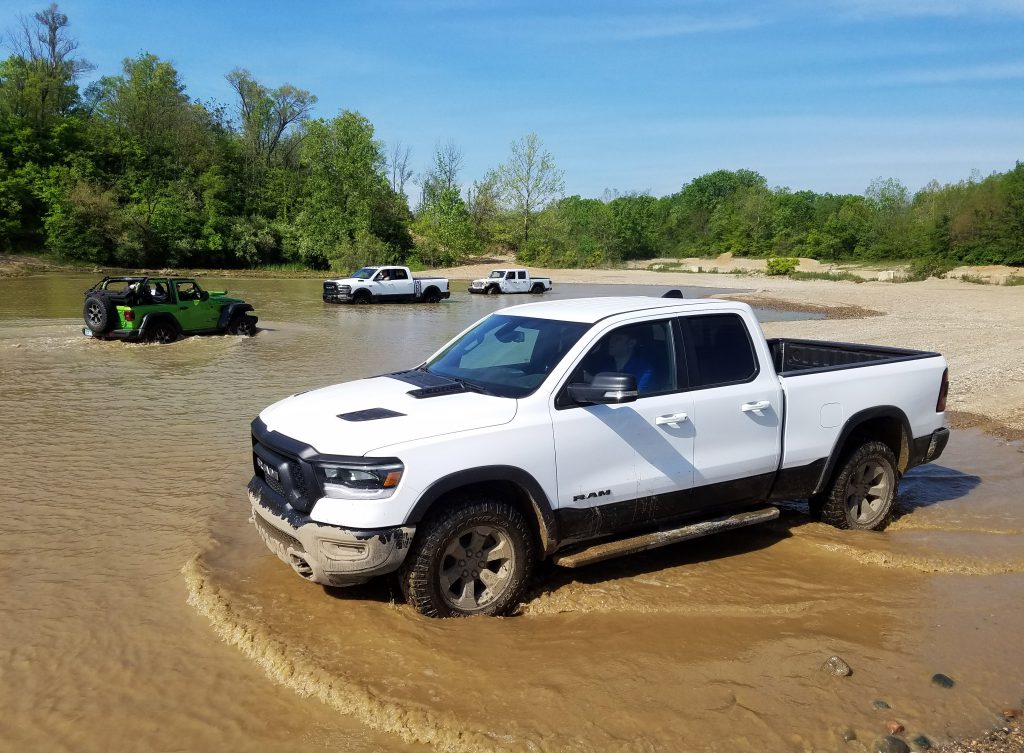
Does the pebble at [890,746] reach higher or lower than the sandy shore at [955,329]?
lower

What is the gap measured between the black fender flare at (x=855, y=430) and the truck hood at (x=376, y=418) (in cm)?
279

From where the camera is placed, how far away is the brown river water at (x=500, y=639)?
361cm

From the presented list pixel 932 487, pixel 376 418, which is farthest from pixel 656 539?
pixel 932 487

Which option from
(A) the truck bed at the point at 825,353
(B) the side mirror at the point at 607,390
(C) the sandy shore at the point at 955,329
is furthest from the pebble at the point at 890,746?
(C) the sandy shore at the point at 955,329

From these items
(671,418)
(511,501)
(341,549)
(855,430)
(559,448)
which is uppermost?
(671,418)

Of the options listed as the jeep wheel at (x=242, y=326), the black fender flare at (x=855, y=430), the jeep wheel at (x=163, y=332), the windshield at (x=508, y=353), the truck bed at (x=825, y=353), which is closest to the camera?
the windshield at (x=508, y=353)

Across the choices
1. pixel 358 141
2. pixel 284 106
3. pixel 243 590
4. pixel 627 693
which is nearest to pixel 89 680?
pixel 243 590

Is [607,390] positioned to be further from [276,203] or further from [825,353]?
[276,203]

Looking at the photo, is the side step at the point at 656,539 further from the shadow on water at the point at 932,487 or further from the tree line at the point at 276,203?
the tree line at the point at 276,203

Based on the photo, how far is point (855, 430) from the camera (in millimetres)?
6285

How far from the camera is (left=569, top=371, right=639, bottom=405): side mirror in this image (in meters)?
4.52

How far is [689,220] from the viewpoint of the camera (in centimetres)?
11525

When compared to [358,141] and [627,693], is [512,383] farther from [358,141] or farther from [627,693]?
[358,141]

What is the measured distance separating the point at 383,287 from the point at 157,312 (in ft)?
55.6
